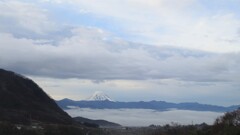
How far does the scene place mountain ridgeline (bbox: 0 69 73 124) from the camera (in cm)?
15188

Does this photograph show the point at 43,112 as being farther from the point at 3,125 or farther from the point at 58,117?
the point at 3,125

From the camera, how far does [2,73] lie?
193m

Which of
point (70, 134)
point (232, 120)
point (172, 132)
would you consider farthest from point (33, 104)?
point (232, 120)

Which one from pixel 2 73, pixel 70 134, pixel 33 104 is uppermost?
pixel 2 73

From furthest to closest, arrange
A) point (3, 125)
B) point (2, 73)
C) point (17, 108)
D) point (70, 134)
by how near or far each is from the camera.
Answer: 1. point (2, 73)
2. point (17, 108)
3. point (70, 134)
4. point (3, 125)

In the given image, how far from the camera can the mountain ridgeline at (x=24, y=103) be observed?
152 metres

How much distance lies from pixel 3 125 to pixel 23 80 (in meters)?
96.8

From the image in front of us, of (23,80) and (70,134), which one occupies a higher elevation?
(23,80)

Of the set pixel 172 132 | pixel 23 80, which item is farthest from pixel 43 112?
pixel 172 132

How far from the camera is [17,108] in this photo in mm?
164125

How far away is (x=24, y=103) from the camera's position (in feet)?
562

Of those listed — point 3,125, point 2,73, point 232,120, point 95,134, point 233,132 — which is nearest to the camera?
point 233,132

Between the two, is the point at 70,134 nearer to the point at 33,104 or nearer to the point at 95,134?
the point at 95,134

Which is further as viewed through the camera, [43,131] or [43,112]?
[43,112]
